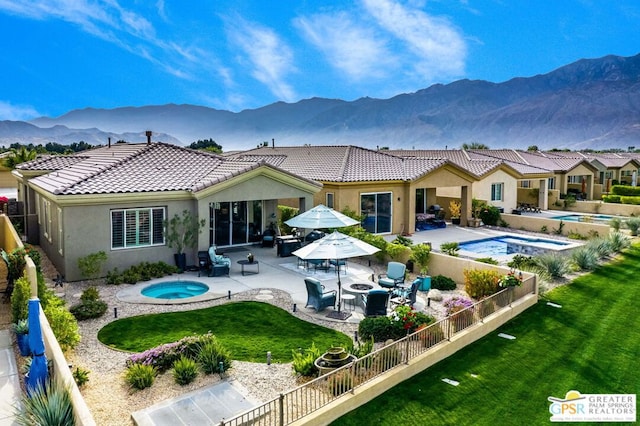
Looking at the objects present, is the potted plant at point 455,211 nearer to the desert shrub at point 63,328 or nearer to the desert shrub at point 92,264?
the desert shrub at point 92,264

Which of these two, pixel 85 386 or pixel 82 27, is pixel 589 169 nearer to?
pixel 85 386

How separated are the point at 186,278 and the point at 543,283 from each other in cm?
1299

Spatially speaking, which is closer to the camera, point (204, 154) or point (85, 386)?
point (85, 386)

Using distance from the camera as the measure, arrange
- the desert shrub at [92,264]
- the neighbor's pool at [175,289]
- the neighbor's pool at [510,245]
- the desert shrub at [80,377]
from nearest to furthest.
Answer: the desert shrub at [80,377] → the neighbor's pool at [175,289] → the desert shrub at [92,264] → the neighbor's pool at [510,245]

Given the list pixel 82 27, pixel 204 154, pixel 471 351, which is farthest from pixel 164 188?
pixel 82 27

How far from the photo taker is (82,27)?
19938 centimetres

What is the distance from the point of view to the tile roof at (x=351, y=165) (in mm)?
29672

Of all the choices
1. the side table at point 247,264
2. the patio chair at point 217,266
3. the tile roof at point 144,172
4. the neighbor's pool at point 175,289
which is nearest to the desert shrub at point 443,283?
the side table at point 247,264

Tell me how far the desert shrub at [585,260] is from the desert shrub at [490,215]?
13.2 metres

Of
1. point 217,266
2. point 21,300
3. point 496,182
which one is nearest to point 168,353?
point 21,300

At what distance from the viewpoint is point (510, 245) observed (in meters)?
29.2

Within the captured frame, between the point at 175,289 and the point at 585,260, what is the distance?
16.6 m

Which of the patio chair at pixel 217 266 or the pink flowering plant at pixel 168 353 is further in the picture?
the patio chair at pixel 217 266

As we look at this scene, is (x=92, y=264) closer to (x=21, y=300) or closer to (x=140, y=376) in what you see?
(x=21, y=300)
